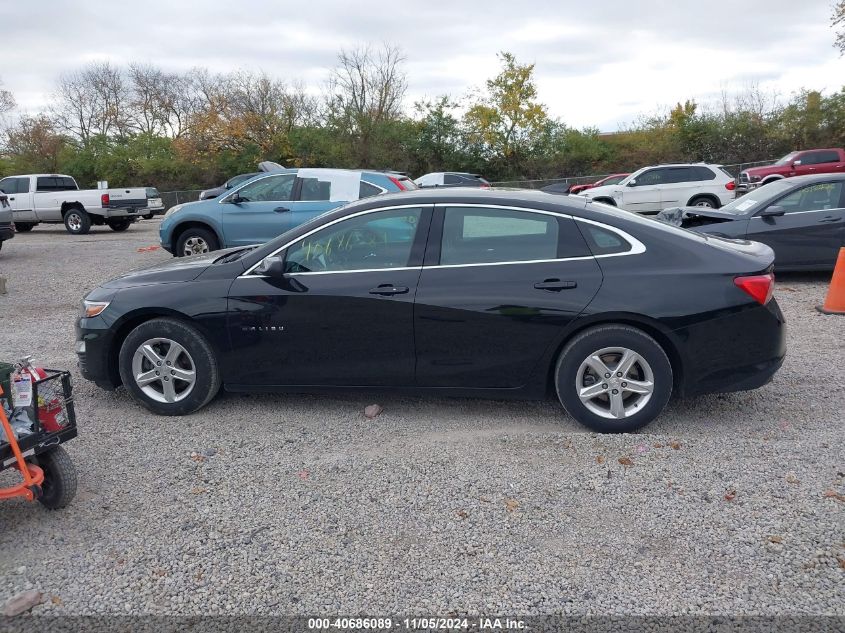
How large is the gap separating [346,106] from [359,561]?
→ 139ft

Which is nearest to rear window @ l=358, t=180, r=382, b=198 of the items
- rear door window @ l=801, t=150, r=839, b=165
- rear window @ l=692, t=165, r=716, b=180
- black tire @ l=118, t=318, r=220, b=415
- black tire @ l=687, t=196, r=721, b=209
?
black tire @ l=118, t=318, r=220, b=415

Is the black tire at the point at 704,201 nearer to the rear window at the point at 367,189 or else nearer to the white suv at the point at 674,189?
the white suv at the point at 674,189

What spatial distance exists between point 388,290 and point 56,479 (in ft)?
7.21

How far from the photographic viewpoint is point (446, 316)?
15.3 feet

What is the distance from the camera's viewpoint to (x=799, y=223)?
9.41 m

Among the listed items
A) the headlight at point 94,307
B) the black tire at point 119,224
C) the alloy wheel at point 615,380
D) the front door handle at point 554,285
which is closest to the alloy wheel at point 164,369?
the headlight at point 94,307

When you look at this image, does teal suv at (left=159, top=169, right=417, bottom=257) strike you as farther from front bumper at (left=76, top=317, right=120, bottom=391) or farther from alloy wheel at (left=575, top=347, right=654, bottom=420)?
alloy wheel at (left=575, top=347, right=654, bottom=420)

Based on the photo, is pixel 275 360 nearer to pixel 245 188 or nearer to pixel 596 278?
pixel 596 278

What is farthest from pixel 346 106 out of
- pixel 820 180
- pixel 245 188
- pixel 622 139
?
pixel 820 180

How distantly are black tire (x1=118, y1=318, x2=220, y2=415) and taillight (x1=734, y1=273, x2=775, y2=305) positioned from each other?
351 centimetres

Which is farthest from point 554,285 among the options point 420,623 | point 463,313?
point 420,623

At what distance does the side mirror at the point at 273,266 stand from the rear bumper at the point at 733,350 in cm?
261

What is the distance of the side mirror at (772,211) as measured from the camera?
9.53 metres

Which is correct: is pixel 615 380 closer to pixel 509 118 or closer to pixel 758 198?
pixel 758 198
